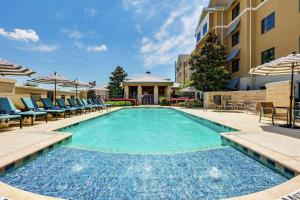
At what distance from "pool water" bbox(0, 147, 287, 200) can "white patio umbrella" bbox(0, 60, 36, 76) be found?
4.81 meters

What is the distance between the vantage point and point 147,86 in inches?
1405

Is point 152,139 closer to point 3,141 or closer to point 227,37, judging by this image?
point 3,141

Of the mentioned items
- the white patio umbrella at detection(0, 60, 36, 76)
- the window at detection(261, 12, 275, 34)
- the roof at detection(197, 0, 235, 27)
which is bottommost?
the white patio umbrella at detection(0, 60, 36, 76)

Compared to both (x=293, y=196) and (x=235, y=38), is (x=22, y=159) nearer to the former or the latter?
(x=293, y=196)

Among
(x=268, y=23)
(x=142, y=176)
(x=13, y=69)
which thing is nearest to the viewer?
(x=142, y=176)

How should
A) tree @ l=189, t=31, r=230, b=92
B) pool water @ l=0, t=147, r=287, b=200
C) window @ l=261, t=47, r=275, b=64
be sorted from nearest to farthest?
pool water @ l=0, t=147, r=287, b=200, window @ l=261, t=47, r=275, b=64, tree @ l=189, t=31, r=230, b=92

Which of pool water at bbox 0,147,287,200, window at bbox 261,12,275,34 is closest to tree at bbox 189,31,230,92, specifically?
window at bbox 261,12,275,34

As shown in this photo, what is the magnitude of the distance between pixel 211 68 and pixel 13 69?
761 inches

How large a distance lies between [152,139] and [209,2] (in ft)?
91.0

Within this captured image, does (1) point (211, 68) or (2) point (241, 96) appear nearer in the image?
(2) point (241, 96)

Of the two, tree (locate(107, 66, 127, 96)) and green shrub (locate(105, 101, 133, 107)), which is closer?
green shrub (locate(105, 101, 133, 107))

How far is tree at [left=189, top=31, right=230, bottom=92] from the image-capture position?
2303 cm

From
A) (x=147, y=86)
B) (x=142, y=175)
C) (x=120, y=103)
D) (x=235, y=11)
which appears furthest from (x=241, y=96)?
(x=147, y=86)

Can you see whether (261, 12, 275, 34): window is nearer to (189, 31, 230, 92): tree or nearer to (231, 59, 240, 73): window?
(231, 59, 240, 73): window
